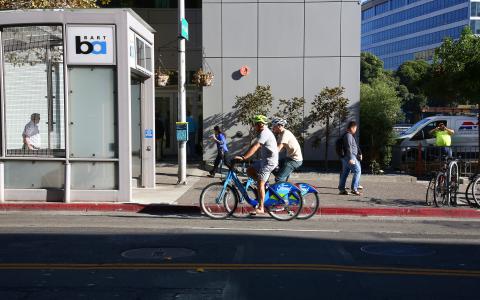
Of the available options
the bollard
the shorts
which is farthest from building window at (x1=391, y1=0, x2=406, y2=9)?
the shorts

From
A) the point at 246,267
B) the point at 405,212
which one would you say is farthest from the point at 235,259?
the point at 405,212

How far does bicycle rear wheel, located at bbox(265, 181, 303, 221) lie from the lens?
35.0ft

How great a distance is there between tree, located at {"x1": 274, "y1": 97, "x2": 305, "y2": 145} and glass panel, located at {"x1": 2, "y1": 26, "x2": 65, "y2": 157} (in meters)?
8.71

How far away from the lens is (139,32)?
13641 mm

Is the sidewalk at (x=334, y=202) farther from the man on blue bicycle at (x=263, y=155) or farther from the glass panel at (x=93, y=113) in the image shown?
the man on blue bicycle at (x=263, y=155)

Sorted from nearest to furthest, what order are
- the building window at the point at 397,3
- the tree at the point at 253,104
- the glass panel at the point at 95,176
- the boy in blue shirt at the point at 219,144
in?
the glass panel at the point at 95,176, the boy in blue shirt at the point at 219,144, the tree at the point at 253,104, the building window at the point at 397,3

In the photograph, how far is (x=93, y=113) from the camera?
1257cm

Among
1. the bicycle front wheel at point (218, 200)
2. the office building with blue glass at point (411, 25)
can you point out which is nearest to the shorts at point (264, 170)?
the bicycle front wheel at point (218, 200)

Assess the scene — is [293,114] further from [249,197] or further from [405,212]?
[249,197]

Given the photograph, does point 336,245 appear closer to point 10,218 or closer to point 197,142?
point 10,218

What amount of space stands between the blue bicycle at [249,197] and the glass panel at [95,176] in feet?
8.81

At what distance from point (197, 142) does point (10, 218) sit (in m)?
12.4

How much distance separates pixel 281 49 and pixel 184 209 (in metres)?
9.46

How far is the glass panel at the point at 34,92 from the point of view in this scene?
1262 centimetres
